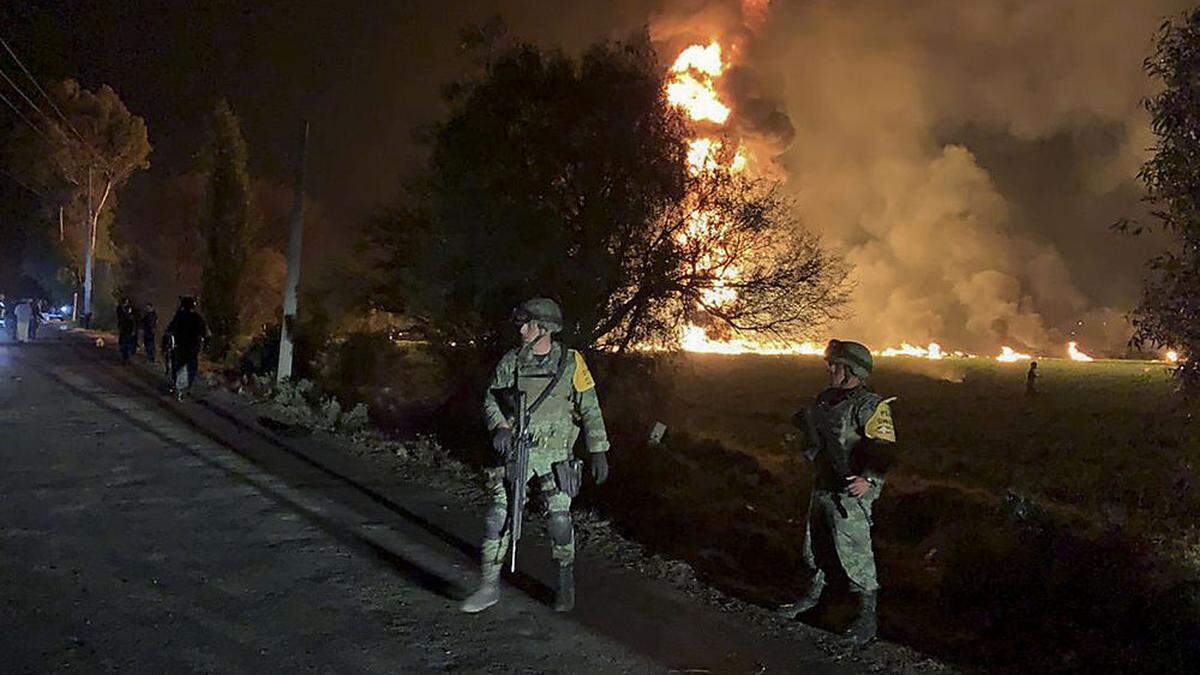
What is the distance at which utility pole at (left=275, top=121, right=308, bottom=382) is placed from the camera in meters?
18.9

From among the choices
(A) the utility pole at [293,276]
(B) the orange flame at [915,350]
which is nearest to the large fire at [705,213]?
(A) the utility pole at [293,276]

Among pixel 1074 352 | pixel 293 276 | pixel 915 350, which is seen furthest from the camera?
pixel 1074 352

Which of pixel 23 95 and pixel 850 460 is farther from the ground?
pixel 23 95

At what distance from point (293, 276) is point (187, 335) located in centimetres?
405

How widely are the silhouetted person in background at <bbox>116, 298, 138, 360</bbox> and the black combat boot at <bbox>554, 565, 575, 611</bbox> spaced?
21.0 meters

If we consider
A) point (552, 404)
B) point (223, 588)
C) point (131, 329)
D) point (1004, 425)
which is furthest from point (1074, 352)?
point (223, 588)

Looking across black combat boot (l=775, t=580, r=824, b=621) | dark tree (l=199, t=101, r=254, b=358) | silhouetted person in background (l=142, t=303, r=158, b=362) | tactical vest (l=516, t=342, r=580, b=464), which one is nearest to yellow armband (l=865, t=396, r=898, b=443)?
black combat boot (l=775, t=580, r=824, b=621)

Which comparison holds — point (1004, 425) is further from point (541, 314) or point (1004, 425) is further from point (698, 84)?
point (541, 314)

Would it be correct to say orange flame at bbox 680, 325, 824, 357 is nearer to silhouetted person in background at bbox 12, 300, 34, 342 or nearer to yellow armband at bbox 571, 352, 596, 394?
yellow armband at bbox 571, 352, 596, 394

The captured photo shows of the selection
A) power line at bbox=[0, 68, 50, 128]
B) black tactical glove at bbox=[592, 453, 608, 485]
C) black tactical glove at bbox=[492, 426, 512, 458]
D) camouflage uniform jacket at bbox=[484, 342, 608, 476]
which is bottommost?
black tactical glove at bbox=[592, 453, 608, 485]

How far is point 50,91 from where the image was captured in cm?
5350

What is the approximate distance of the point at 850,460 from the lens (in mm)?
5625

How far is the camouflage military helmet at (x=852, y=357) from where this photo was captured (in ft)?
18.7

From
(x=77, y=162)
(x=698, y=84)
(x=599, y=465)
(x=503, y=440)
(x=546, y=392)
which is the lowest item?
(x=599, y=465)
